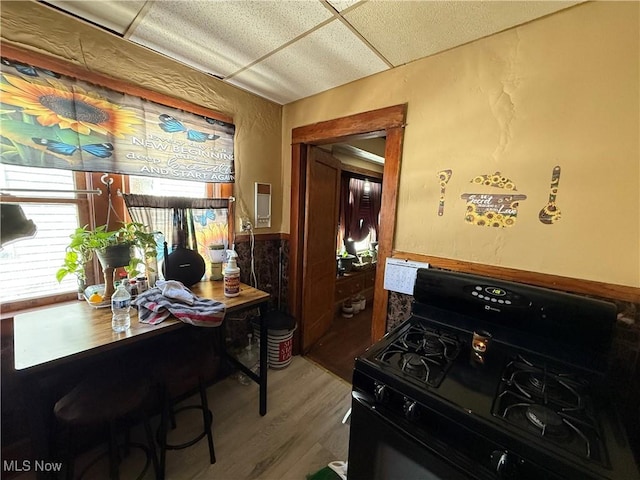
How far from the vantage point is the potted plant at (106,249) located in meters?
1.35

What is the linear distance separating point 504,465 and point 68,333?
1.68 metres

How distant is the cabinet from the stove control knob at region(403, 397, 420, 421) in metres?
2.44

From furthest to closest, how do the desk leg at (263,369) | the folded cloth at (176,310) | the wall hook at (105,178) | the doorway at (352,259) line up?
the doorway at (352,259) < the desk leg at (263,369) < the wall hook at (105,178) < the folded cloth at (176,310)

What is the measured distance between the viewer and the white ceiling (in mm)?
1154

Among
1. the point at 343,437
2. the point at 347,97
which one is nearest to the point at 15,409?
the point at 343,437

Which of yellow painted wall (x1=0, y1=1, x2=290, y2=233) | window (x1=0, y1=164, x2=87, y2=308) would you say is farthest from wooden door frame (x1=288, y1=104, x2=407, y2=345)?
window (x1=0, y1=164, x2=87, y2=308)

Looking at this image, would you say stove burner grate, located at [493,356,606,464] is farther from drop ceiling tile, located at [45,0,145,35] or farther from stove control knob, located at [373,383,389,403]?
drop ceiling tile, located at [45,0,145,35]

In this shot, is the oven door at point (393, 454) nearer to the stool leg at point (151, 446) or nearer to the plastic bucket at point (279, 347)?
the stool leg at point (151, 446)

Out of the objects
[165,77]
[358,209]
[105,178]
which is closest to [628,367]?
[105,178]

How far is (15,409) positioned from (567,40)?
3.12 meters

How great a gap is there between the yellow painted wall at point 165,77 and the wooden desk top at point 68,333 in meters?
1.14

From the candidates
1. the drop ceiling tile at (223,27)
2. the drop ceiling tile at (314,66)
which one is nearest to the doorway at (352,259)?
the drop ceiling tile at (314,66)

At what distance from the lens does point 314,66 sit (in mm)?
1671

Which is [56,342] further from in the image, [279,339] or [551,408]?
[551,408]
